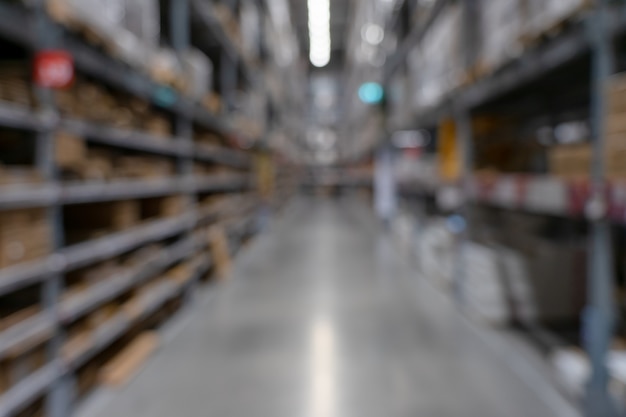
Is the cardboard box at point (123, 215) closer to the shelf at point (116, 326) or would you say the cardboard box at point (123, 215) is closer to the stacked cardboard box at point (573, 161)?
the shelf at point (116, 326)

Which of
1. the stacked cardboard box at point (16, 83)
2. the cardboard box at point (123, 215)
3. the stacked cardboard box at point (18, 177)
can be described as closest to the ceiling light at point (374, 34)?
the cardboard box at point (123, 215)

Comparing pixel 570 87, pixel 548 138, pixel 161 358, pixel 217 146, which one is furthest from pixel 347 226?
pixel 161 358

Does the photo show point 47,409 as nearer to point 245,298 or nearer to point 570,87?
point 245,298

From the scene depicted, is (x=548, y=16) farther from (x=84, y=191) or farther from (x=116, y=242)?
(x=116, y=242)

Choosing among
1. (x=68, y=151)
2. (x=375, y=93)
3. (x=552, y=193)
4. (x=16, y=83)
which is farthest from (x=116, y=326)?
(x=375, y=93)

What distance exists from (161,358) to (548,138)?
424 cm

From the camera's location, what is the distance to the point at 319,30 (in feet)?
56.7

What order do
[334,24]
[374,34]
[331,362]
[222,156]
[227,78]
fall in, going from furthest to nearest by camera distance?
[334,24] < [374,34] < [227,78] < [222,156] < [331,362]

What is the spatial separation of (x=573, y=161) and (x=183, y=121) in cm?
324

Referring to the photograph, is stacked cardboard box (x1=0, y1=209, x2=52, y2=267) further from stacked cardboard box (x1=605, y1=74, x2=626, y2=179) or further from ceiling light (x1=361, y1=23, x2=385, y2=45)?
ceiling light (x1=361, y1=23, x2=385, y2=45)

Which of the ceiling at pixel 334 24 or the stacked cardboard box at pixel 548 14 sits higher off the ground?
the ceiling at pixel 334 24

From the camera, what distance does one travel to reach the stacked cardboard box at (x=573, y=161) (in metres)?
2.17

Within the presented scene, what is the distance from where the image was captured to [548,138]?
4684mm

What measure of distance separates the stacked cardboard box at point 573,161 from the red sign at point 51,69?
2419 millimetres
